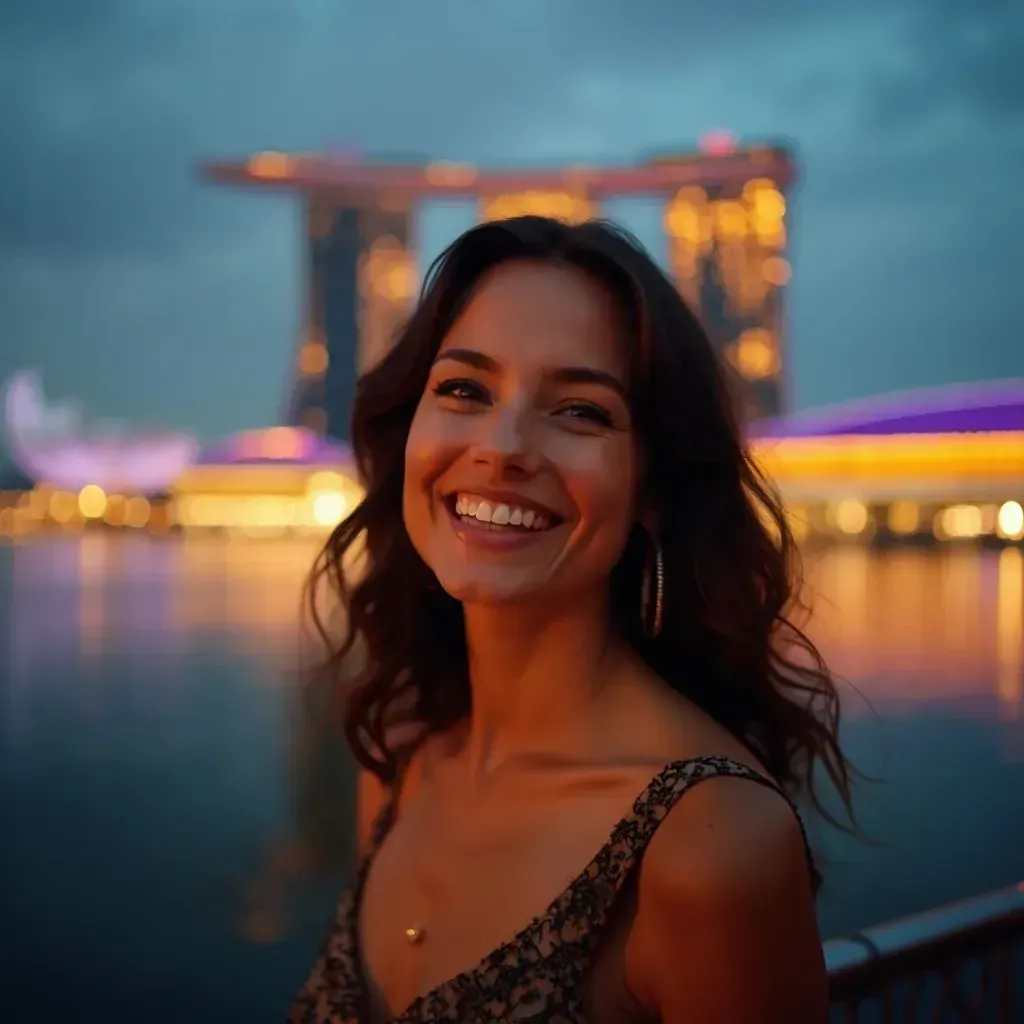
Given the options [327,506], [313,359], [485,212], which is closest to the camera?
[327,506]

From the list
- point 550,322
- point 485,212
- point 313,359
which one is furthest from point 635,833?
point 313,359

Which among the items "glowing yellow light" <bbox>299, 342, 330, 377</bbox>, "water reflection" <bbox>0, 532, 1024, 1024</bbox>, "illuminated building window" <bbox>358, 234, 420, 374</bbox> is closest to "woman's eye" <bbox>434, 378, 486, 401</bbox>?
"water reflection" <bbox>0, 532, 1024, 1024</bbox>

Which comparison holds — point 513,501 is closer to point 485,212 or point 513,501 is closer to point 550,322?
point 550,322

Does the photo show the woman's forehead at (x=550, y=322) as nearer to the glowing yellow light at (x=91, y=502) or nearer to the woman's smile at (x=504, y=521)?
the woman's smile at (x=504, y=521)

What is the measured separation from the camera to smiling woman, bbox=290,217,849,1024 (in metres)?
0.90

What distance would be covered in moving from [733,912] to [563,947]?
0.53 ft

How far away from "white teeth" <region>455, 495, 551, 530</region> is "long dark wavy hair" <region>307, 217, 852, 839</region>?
0.13 m

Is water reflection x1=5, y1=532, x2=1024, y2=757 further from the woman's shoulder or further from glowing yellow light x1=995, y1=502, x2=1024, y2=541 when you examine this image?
glowing yellow light x1=995, y1=502, x2=1024, y2=541

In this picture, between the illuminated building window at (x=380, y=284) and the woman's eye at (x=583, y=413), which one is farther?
the illuminated building window at (x=380, y=284)

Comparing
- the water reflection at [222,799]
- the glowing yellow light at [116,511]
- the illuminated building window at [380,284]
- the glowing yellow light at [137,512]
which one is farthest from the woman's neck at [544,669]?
the illuminated building window at [380,284]

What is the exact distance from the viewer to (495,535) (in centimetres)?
104

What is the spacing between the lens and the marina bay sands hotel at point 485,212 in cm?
7000

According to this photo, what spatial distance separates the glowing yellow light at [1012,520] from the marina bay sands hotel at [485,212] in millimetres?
33052

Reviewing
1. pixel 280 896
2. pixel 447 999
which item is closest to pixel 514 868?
pixel 447 999
